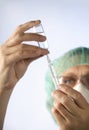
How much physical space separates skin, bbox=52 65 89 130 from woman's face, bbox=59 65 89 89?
532 mm

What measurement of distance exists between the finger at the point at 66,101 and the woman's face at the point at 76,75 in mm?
532

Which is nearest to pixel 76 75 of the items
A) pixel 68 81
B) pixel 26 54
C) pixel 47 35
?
pixel 68 81

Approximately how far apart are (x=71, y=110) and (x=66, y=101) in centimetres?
3

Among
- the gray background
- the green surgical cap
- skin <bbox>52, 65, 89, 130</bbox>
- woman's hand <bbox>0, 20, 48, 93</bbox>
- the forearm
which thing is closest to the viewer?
skin <bbox>52, 65, 89, 130</bbox>

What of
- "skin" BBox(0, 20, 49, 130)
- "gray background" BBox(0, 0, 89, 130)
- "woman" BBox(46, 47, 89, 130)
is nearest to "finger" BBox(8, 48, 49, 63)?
"skin" BBox(0, 20, 49, 130)

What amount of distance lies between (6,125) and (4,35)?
55 centimetres

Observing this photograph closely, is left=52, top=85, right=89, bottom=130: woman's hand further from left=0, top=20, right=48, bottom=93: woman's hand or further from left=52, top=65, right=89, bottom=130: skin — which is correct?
left=0, top=20, right=48, bottom=93: woman's hand

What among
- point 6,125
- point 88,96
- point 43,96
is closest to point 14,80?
point 88,96

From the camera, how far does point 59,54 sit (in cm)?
161

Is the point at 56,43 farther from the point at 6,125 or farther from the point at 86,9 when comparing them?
the point at 6,125

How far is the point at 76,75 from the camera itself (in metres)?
1.36

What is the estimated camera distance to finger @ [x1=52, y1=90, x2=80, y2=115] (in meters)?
0.78

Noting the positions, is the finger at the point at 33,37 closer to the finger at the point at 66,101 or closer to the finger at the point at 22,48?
the finger at the point at 22,48

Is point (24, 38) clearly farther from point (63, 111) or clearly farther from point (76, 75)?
point (76, 75)
